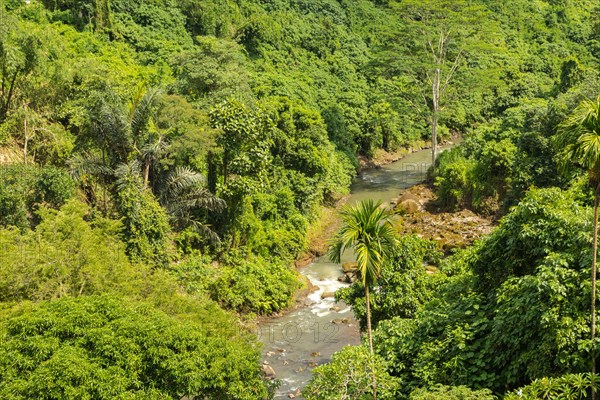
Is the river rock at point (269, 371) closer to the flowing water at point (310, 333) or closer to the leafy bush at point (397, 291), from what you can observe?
the flowing water at point (310, 333)

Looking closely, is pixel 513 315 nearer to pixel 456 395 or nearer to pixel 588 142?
pixel 456 395

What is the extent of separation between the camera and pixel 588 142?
11633 mm

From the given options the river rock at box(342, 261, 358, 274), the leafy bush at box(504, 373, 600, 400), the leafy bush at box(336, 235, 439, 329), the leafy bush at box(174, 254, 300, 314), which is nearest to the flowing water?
the river rock at box(342, 261, 358, 274)

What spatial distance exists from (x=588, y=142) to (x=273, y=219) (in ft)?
74.3

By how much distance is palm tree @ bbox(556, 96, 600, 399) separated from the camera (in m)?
11.6

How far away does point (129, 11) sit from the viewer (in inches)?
1885

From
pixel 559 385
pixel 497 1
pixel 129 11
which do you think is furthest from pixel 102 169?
pixel 497 1

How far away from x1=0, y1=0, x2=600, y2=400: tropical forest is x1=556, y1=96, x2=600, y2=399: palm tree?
5 centimetres

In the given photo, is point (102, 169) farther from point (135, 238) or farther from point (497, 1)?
point (497, 1)

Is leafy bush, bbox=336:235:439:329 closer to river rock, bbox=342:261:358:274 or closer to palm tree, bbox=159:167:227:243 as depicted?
palm tree, bbox=159:167:227:243

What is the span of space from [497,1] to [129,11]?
4731 cm

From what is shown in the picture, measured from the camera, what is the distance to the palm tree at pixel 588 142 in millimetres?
11648

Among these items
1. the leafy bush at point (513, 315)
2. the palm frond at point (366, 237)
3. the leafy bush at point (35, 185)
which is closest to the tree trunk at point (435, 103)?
the leafy bush at point (513, 315)

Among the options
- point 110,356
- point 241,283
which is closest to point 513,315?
point 110,356
